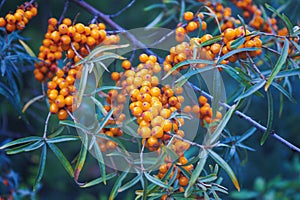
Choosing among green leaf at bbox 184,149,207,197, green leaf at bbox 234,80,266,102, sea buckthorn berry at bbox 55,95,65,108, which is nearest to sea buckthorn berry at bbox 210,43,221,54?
green leaf at bbox 234,80,266,102

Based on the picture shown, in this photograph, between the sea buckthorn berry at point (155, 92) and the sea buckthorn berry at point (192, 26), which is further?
the sea buckthorn berry at point (192, 26)

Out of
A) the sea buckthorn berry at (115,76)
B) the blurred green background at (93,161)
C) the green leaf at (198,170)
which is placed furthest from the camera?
the blurred green background at (93,161)

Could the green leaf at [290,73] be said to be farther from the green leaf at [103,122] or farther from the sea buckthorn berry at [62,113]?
the sea buckthorn berry at [62,113]

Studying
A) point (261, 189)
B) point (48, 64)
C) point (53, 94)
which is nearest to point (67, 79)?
point (53, 94)

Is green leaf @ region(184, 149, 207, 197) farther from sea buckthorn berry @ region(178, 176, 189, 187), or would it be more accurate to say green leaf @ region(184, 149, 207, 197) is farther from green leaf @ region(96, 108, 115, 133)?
green leaf @ region(96, 108, 115, 133)

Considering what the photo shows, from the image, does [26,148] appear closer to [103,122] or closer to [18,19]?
[103,122]

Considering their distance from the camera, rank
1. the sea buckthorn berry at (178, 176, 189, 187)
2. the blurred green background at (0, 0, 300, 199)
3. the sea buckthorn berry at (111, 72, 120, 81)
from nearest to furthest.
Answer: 1. the sea buckthorn berry at (178, 176, 189, 187)
2. the sea buckthorn berry at (111, 72, 120, 81)
3. the blurred green background at (0, 0, 300, 199)

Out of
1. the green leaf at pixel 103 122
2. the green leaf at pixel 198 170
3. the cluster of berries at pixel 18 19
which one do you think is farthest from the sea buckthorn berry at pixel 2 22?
the green leaf at pixel 198 170

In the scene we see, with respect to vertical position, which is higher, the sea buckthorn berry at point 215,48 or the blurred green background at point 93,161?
the sea buckthorn berry at point 215,48

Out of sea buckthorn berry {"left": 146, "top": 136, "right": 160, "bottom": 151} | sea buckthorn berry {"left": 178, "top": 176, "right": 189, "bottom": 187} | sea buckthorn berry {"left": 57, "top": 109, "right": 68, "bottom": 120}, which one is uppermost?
sea buckthorn berry {"left": 57, "top": 109, "right": 68, "bottom": 120}

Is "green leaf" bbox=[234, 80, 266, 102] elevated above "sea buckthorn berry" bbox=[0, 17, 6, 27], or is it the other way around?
"sea buckthorn berry" bbox=[0, 17, 6, 27]

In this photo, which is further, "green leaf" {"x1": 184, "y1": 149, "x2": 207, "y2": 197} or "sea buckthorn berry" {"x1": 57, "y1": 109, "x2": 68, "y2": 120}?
"sea buckthorn berry" {"x1": 57, "y1": 109, "x2": 68, "y2": 120}

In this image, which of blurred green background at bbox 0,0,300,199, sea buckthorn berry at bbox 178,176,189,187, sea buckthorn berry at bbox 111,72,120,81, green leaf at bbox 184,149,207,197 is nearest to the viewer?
green leaf at bbox 184,149,207,197
